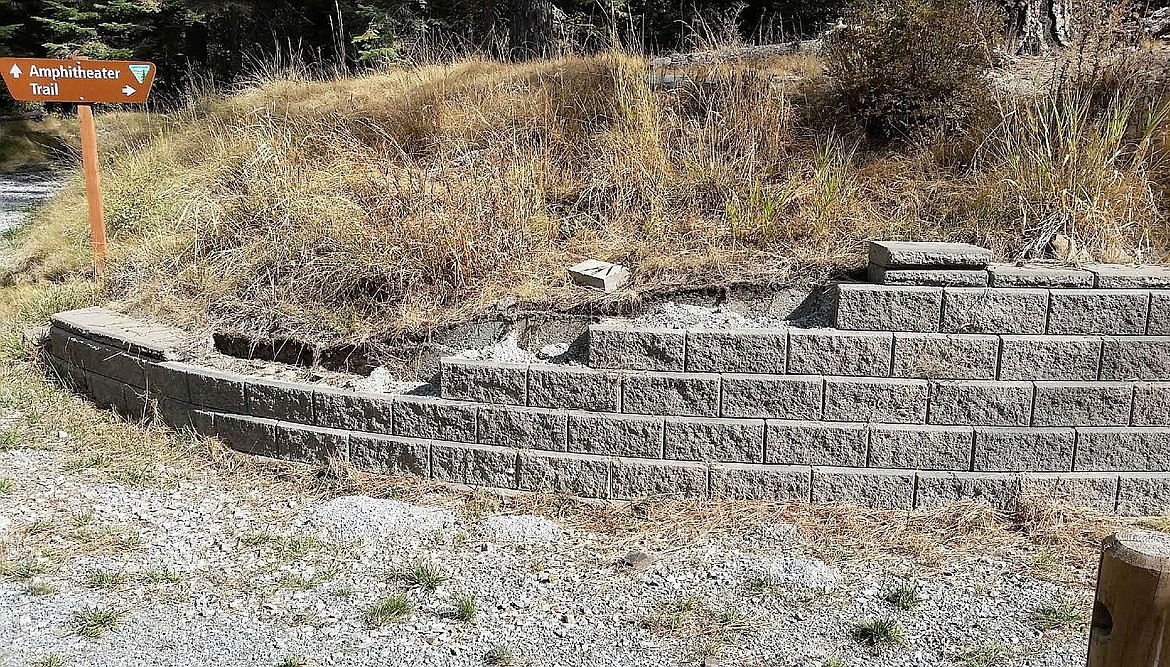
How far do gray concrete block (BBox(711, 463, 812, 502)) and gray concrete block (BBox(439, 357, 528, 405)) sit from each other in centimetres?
86

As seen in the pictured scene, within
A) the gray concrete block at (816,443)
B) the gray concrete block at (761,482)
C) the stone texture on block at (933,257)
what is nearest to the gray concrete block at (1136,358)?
the stone texture on block at (933,257)

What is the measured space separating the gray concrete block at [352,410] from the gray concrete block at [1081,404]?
2.66 metres

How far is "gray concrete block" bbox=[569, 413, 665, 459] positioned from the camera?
3791 mm

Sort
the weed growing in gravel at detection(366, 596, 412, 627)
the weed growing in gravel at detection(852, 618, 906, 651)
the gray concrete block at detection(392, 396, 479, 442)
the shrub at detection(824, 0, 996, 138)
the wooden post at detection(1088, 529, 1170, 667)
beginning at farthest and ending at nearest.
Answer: the shrub at detection(824, 0, 996, 138) → the gray concrete block at detection(392, 396, 479, 442) → the weed growing in gravel at detection(366, 596, 412, 627) → the weed growing in gravel at detection(852, 618, 906, 651) → the wooden post at detection(1088, 529, 1170, 667)

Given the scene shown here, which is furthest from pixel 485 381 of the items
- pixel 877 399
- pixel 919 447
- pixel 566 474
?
pixel 919 447

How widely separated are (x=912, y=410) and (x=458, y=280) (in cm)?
211

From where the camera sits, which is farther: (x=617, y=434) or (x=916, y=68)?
(x=916, y=68)

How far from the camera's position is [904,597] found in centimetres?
315

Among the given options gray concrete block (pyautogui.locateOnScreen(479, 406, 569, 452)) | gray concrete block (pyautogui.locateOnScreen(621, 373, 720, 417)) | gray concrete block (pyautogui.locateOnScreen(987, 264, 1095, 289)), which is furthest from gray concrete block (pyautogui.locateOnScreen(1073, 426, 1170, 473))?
gray concrete block (pyautogui.locateOnScreen(479, 406, 569, 452))

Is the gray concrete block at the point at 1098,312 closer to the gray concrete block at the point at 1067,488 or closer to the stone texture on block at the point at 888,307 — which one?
the stone texture on block at the point at 888,307

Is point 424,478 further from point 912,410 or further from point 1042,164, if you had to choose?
point 1042,164

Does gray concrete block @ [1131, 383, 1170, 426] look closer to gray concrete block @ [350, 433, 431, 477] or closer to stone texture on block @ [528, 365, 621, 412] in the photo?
stone texture on block @ [528, 365, 621, 412]

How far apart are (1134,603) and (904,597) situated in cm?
174

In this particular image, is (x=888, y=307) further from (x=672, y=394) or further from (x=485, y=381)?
(x=485, y=381)
